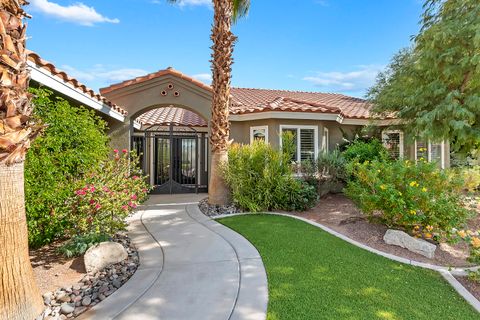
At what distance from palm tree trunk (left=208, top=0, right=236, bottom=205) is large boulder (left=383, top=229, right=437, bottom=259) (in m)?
6.52

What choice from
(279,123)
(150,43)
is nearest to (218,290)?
(279,123)

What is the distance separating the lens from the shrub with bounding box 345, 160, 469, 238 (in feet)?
24.3

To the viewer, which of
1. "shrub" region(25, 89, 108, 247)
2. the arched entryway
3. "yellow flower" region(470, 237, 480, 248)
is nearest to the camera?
"yellow flower" region(470, 237, 480, 248)

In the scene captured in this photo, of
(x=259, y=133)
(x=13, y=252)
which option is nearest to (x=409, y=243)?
(x=13, y=252)

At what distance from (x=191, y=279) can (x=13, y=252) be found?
9.79ft

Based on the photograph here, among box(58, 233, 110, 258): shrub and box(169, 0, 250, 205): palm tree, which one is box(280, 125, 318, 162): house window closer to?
box(169, 0, 250, 205): palm tree

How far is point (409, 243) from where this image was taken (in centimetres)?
718

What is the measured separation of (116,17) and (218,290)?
1462cm

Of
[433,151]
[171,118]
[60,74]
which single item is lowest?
[433,151]

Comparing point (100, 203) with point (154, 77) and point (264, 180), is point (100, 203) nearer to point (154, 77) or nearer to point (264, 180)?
point (264, 180)

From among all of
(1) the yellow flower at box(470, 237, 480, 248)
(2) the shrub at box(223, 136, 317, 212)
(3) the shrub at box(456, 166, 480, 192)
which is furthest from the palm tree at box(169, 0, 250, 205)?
(3) the shrub at box(456, 166, 480, 192)

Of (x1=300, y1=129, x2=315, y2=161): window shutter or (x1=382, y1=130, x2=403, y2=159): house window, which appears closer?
(x1=300, y1=129, x2=315, y2=161): window shutter

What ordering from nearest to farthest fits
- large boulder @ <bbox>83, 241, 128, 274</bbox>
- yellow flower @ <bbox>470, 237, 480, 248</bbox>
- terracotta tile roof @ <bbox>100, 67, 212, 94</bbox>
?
yellow flower @ <bbox>470, 237, 480, 248</bbox> < large boulder @ <bbox>83, 241, 128, 274</bbox> < terracotta tile roof @ <bbox>100, 67, 212, 94</bbox>

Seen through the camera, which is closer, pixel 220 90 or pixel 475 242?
pixel 475 242
